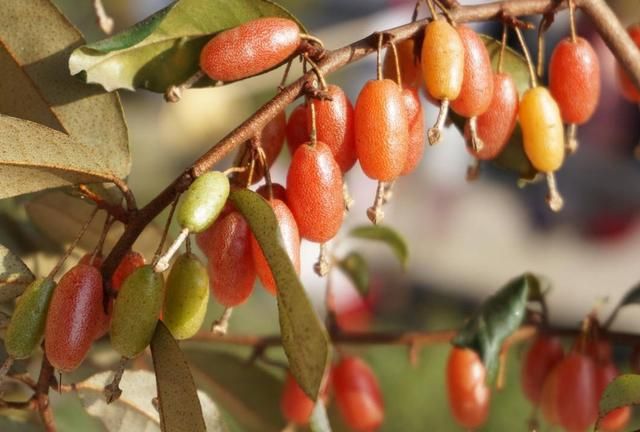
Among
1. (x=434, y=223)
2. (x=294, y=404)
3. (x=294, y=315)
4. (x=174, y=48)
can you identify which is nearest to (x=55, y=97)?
(x=174, y=48)

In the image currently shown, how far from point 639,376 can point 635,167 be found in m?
2.82

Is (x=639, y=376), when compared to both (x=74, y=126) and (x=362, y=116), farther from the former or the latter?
(x=74, y=126)

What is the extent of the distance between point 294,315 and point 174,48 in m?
0.28

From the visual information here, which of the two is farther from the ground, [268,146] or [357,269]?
[268,146]

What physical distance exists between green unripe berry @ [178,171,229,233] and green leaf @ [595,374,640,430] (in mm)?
330

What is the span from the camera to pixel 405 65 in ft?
2.50

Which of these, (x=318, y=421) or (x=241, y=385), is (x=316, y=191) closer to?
(x=318, y=421)

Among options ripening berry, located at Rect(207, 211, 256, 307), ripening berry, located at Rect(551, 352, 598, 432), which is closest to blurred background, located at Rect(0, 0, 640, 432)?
ripening berry, located at Rect(551, 352, 598, 432)

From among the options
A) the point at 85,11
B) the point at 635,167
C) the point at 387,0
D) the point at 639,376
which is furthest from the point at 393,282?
the point at 639,376

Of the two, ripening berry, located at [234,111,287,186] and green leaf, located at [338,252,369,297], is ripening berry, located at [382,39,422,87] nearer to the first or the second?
ripening berry, located at [234,111,287,186]

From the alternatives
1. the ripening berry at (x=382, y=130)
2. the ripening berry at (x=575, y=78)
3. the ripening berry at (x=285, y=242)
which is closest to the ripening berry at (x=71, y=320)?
the ripening berry at (x=285, y=242)

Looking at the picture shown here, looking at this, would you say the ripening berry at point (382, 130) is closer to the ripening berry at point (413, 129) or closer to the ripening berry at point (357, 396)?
the ripening berry at point (413, 129)

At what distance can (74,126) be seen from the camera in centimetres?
74

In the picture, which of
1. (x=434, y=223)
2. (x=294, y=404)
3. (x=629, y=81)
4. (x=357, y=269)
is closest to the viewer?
(x=629, y=81)
